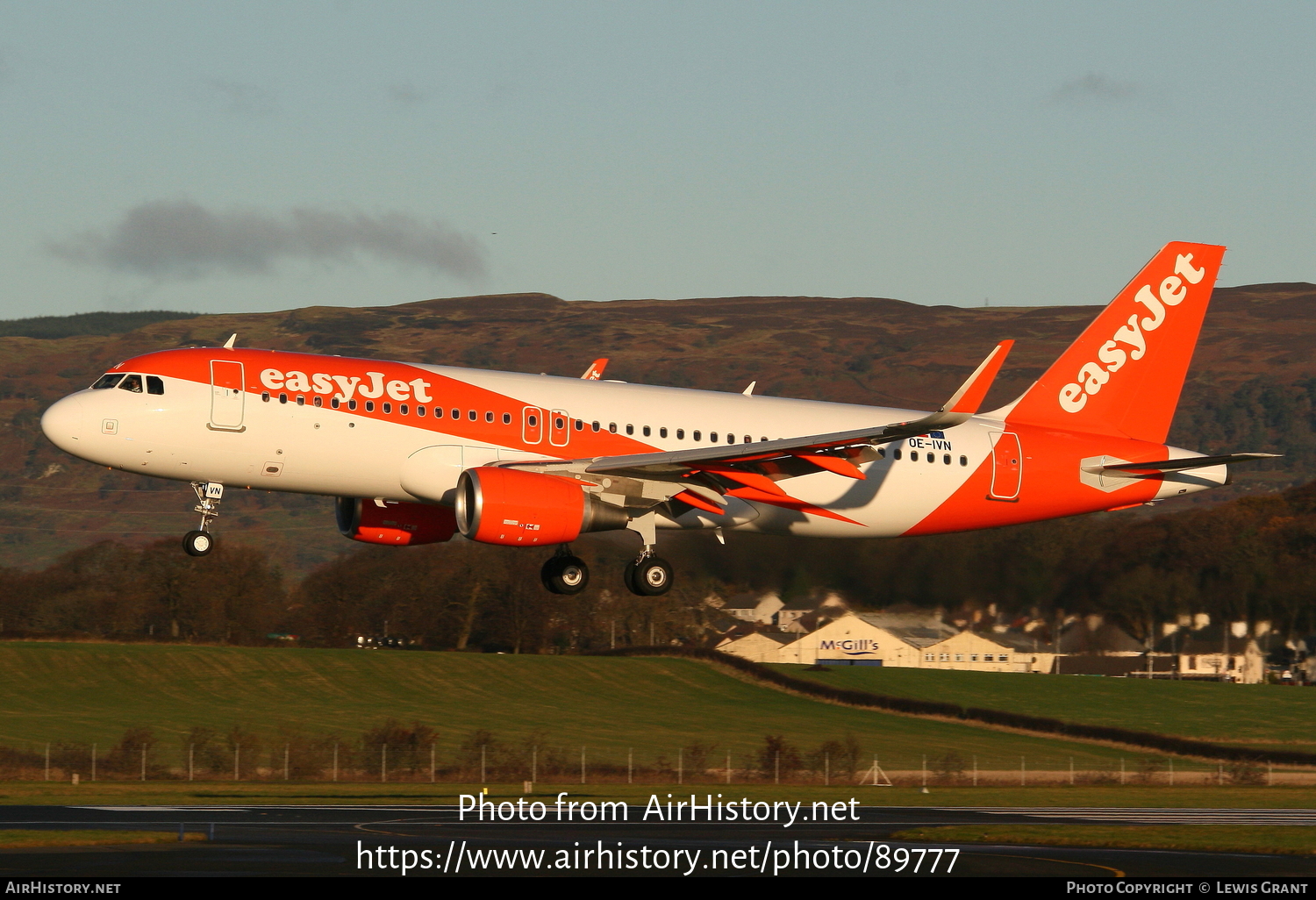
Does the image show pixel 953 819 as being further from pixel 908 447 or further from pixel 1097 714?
pixel 1097 714

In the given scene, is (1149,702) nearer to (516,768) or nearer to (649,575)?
(516,768)

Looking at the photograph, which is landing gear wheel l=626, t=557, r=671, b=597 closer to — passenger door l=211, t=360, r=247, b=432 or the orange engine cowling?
the orange engine cowling

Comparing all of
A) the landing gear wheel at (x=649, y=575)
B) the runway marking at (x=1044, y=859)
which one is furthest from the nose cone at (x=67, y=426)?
the runway marking at (x=1044, y=859)

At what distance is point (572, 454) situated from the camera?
39.6 meters

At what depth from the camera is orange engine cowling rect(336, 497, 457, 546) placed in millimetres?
41438

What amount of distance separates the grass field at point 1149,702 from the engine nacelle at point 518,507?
47.6 meters

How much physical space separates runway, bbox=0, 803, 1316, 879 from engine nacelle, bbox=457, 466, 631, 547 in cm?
649

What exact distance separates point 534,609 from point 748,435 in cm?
7454

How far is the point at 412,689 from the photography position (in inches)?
3903

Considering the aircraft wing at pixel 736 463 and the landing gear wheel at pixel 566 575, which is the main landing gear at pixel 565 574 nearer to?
the landing gear wheel at pixel 566 575

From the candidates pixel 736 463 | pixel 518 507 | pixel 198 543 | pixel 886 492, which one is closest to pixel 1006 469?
pixel 886 492

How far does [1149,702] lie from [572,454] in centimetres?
5927

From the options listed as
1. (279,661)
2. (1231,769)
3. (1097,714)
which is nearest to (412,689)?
(279,661)
